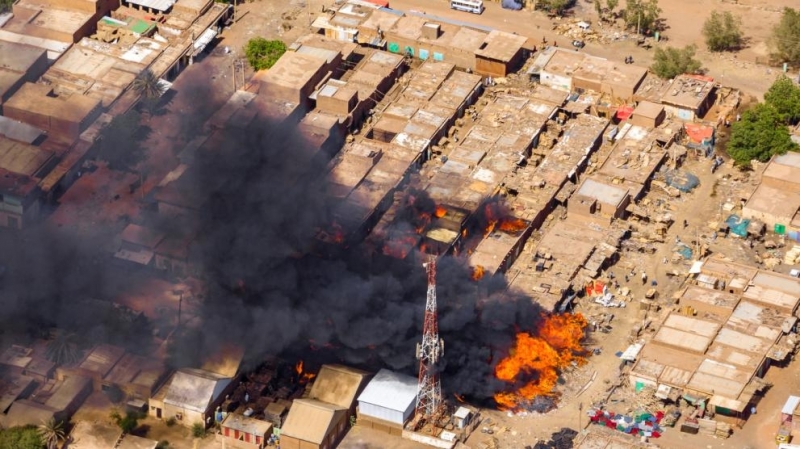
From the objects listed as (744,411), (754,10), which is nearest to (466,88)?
(754,10)

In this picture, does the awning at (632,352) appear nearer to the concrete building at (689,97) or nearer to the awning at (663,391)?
the awning at (663,391)

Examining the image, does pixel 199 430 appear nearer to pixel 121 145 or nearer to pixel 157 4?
pixel 121 145

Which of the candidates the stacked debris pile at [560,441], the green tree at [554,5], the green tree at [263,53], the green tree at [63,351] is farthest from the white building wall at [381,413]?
the green tree at [554,5]

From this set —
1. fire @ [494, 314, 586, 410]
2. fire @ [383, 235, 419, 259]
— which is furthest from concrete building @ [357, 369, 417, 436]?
fire @ [383, 235, 419, 259]

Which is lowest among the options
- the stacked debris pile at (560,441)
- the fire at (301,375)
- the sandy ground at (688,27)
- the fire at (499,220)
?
the sandy ground at (688,27)

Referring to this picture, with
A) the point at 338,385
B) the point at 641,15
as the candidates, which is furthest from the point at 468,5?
the point at 338,385
